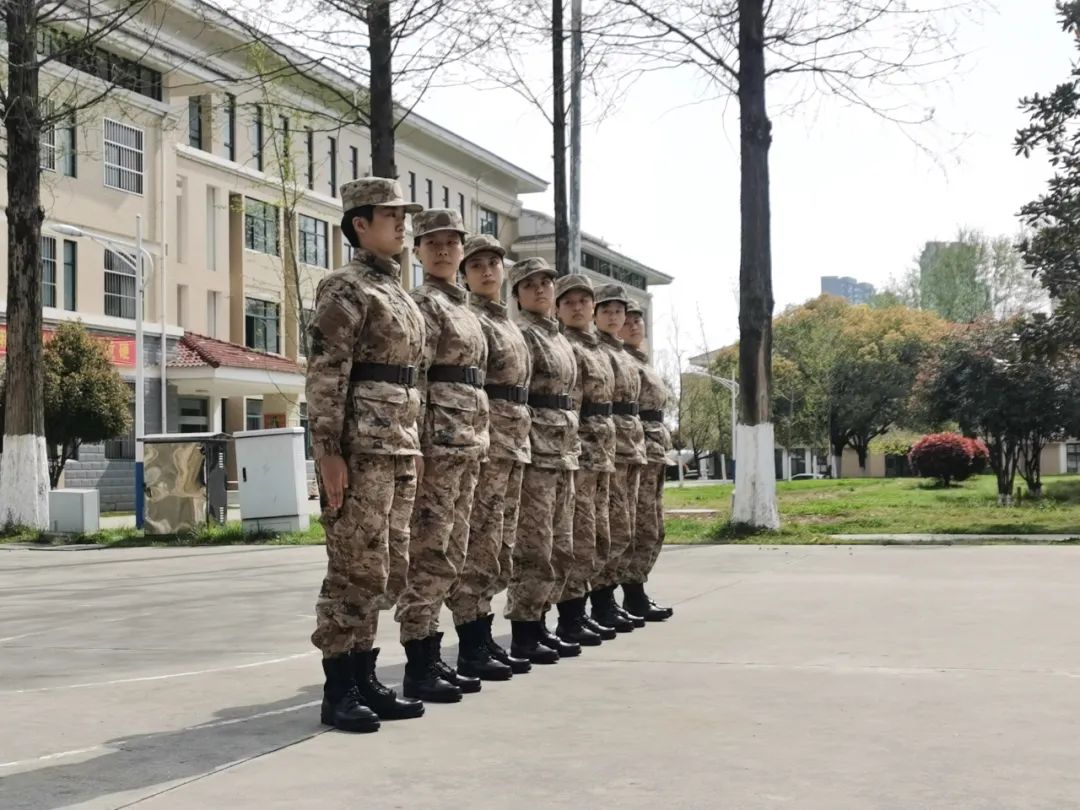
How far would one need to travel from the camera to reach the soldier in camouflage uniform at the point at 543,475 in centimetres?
751

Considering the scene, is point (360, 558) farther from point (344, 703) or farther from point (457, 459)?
Answer: point (457, 459)

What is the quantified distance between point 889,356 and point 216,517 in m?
53.9

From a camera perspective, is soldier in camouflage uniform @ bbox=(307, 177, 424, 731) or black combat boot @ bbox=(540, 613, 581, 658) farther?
black combat boot @ bbox=(540, 613, 581, 658)

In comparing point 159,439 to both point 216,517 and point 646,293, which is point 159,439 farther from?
point 646,293

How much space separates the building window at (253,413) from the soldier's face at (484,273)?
39.0m

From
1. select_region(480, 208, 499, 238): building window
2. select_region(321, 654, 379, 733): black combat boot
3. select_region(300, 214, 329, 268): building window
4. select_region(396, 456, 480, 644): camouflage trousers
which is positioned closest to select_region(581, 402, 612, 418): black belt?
select_region(396, 456, 480, 644): camouflage trousers

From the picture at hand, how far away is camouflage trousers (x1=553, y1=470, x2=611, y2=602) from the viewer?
320 inches

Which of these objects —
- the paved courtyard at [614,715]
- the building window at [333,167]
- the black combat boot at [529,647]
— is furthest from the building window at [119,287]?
the black combat boot at [529,647]

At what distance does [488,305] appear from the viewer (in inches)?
286

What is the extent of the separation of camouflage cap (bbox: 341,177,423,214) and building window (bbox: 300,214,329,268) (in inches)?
1605

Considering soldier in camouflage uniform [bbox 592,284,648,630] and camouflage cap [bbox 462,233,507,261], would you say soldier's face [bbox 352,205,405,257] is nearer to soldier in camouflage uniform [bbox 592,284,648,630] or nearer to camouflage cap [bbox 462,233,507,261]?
camouflage cap [bbox 462,233,507,261]

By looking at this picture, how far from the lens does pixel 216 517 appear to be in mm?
20328

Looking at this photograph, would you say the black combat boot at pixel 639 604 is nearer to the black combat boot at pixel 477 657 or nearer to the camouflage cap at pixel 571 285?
the camouflage cap at pixel 571 285

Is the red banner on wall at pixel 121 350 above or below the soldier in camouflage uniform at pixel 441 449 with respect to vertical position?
A: above
